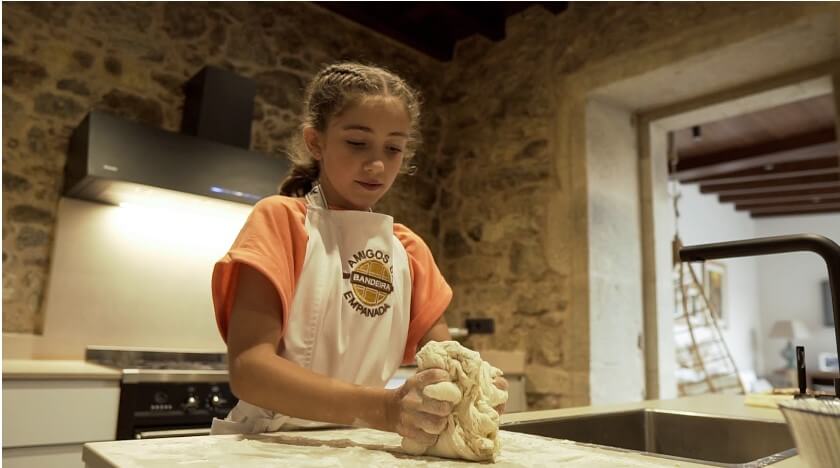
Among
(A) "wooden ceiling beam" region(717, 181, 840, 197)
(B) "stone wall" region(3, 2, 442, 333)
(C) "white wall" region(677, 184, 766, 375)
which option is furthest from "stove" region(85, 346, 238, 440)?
(A) "wooden ceiling beam" region(717, 181, 840, 197)

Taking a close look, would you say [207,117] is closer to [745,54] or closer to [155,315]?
[155,315]

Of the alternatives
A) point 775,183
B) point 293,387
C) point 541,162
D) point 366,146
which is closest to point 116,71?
point 541,162

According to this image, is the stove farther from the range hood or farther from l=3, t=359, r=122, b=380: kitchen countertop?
the range hood

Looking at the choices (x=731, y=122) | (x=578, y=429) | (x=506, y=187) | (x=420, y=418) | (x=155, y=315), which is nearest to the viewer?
(x=420, y=418)

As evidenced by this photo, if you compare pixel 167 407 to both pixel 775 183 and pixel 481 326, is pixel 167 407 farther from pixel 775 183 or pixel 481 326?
pixel 775 183

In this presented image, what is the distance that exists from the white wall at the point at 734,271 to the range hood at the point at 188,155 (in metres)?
5.13

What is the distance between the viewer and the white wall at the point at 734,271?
21.2 ft

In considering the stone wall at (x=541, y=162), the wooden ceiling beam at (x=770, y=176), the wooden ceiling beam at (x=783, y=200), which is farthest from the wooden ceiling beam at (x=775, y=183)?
the stone wall at (x=541, y=162)

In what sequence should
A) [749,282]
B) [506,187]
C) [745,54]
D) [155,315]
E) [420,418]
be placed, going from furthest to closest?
1. [749,282]
2. [506,187]
3. [155,315]
4. [745,54]
5. [420,418]

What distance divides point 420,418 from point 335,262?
1.03ft

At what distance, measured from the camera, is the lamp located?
699 centimetres

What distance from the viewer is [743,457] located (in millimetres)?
1102

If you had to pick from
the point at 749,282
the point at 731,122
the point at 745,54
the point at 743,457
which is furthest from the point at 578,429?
the point at 749,282

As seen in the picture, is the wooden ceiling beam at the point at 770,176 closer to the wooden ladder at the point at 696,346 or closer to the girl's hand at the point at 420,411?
the wooden ladder at the point at 696,346
